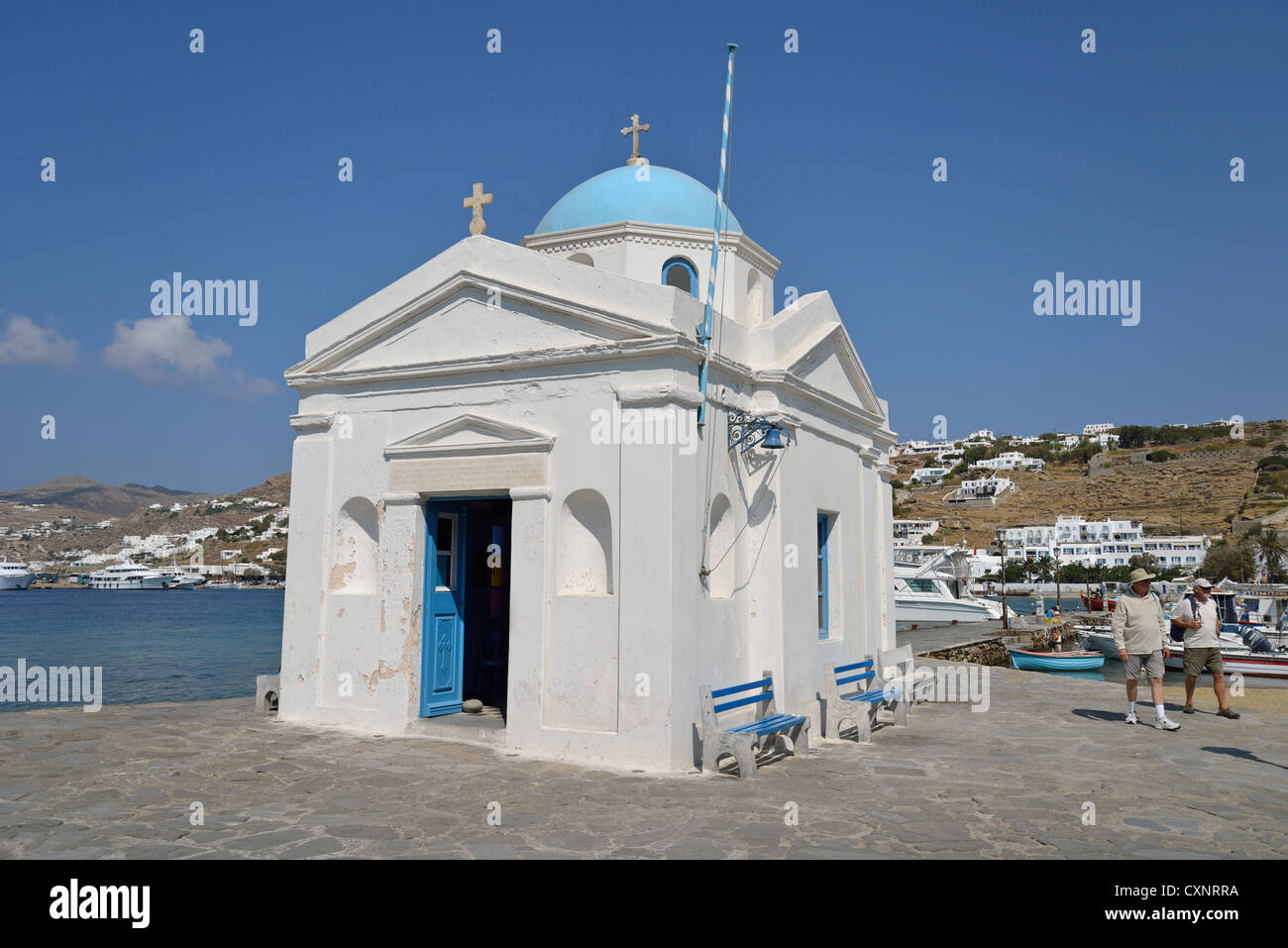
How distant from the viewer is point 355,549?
11.1 metres

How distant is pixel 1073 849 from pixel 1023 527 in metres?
112

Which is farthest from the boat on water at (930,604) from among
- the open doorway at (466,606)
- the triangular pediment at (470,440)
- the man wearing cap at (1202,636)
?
the triangular pediment at (470,440)

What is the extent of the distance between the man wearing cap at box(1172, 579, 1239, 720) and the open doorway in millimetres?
8752

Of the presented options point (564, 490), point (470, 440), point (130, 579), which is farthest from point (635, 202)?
point (130, 579)

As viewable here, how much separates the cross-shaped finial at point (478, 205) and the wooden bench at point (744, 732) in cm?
604

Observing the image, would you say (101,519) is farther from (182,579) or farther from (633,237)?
(633,237)

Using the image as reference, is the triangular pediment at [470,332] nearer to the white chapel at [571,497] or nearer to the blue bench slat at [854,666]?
the white chapel at [571,497]

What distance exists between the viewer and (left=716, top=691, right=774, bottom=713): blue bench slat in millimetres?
8953

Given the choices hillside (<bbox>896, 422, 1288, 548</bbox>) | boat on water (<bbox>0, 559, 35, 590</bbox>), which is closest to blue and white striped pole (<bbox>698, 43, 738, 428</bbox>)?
hillside (<bbox>896, 422, 1288, 548</bbox>)

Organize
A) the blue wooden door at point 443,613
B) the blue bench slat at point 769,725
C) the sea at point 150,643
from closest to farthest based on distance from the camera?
the blue bench slat at point 769,725
the blue wooden door at point 443,613
the sea at point 150,643

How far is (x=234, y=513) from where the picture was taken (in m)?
160

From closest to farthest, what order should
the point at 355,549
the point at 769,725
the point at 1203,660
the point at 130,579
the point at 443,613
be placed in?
the point at 769,725 < the point at 443,613 < the point at 355,549 < the point at 1203,660 < the point at 130,579

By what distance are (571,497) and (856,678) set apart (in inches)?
186

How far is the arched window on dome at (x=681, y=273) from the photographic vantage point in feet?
40.8
